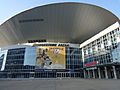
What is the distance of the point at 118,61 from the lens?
26.4 m

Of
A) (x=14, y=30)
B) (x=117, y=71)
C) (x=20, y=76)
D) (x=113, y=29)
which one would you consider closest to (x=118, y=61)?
(x=117, y=71)

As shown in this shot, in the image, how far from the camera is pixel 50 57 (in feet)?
131

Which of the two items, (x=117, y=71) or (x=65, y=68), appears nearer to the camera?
(x=117, y=71)

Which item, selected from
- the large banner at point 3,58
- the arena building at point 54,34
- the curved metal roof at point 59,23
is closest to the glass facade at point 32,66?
the arena building at point 54,34

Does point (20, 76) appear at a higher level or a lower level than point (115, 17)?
lower

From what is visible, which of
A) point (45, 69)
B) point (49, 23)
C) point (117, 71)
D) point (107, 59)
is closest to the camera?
point (117, 71)

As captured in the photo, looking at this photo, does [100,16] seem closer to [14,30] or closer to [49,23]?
[49,23]

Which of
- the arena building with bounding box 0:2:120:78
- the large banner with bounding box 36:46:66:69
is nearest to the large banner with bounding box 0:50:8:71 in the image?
the arena building with bounding box 0:2:120:78

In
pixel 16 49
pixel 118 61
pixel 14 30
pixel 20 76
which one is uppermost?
pixel 14 30

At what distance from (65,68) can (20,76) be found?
511 inches

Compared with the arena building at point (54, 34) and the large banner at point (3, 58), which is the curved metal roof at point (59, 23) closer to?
the arena building at point (54, 34)

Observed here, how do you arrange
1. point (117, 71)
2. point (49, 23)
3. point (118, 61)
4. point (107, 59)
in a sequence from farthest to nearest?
point (49, 23) < point (107, 59) < point (117, 71) < point (118, 61)

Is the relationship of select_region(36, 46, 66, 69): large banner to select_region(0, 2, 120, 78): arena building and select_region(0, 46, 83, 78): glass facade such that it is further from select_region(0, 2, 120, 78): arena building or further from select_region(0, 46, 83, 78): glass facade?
select_region(0, 46, 83, 78): glass facade

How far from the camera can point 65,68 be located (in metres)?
40.3
